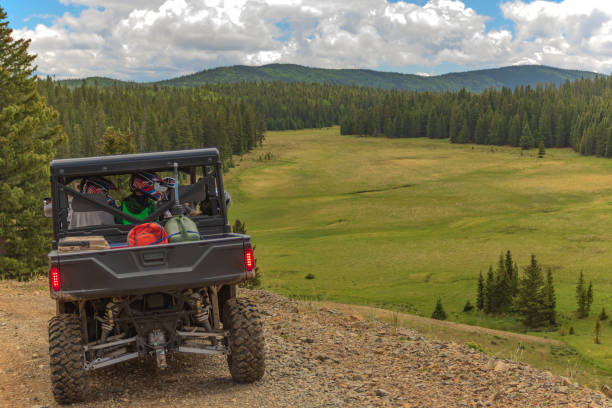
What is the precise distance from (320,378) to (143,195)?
13.2ft

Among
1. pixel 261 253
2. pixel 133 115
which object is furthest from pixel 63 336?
pixel 133 115

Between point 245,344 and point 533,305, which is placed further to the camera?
point 533,305

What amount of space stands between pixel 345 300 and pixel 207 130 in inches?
3666

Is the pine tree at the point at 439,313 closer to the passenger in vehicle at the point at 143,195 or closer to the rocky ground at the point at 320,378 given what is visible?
the rocky ground at the point at 320,378

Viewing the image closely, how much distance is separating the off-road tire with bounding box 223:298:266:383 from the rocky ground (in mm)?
256

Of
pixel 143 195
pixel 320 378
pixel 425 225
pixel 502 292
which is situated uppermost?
pixel 143 195

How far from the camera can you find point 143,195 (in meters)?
9.21

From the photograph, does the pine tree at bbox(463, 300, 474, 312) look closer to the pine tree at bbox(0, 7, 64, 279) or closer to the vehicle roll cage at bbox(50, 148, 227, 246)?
the pine tree at bbox(0, 7, 64, 279)

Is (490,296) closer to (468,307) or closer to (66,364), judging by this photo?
(468,307)

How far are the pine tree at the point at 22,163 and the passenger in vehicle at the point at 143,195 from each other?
20259 millimetres

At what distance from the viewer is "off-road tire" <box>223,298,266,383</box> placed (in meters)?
8.05

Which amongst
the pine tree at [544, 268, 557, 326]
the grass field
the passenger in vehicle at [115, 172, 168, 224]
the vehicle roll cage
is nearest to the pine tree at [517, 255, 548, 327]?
the pine tree at [544, 268, 557, 326]

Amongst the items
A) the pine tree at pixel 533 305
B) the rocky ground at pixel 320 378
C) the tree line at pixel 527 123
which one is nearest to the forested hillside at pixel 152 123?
the tree line at pixel 527 123

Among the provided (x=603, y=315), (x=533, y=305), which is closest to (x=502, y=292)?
(x=533, y=305)
